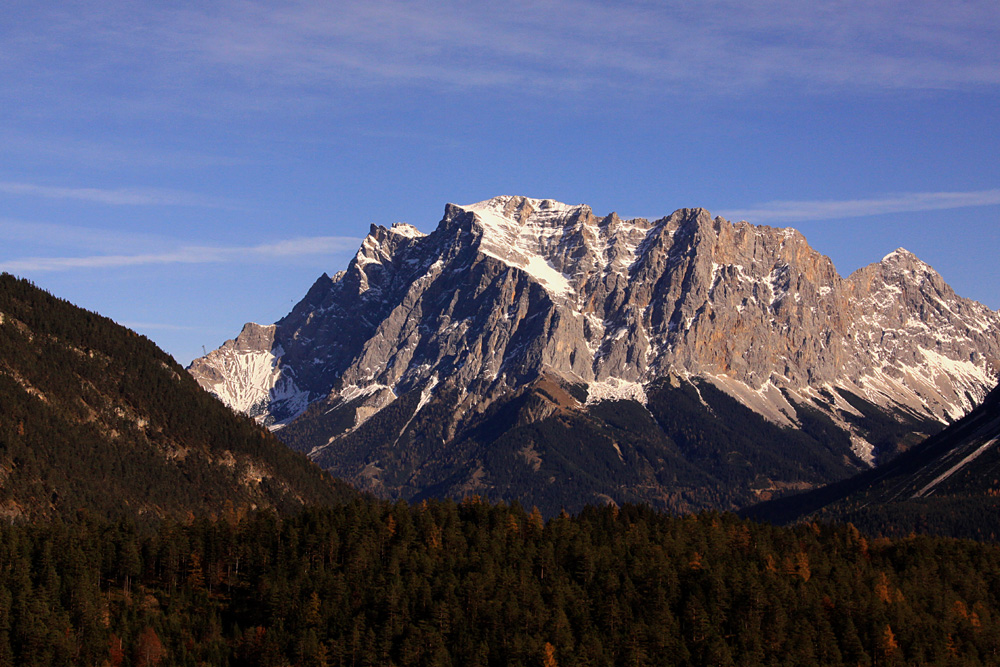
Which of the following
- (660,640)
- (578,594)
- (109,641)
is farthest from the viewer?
(578,594)

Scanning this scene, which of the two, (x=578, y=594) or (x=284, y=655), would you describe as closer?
(x=284, y=655)

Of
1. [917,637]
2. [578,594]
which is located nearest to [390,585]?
[578,594]

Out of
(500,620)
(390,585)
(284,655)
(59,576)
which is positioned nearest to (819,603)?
(500,620)

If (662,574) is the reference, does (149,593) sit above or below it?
below

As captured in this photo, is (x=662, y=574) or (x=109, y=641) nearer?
(x=109, y=641)

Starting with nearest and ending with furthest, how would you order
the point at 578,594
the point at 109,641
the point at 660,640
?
the point at 109,641, the point at 660,640, the point at 578,594

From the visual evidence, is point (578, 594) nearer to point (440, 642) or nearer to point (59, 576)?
point (440, 642)

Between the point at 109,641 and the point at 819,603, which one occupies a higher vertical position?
the point at 819,603

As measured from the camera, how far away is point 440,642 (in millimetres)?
175875

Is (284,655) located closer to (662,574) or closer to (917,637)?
(662,574)

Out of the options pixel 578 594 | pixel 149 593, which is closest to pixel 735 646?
pixel 578 594

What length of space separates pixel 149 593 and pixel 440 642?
1815 inches

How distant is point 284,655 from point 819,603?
268 ft

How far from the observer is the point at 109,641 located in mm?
168000
